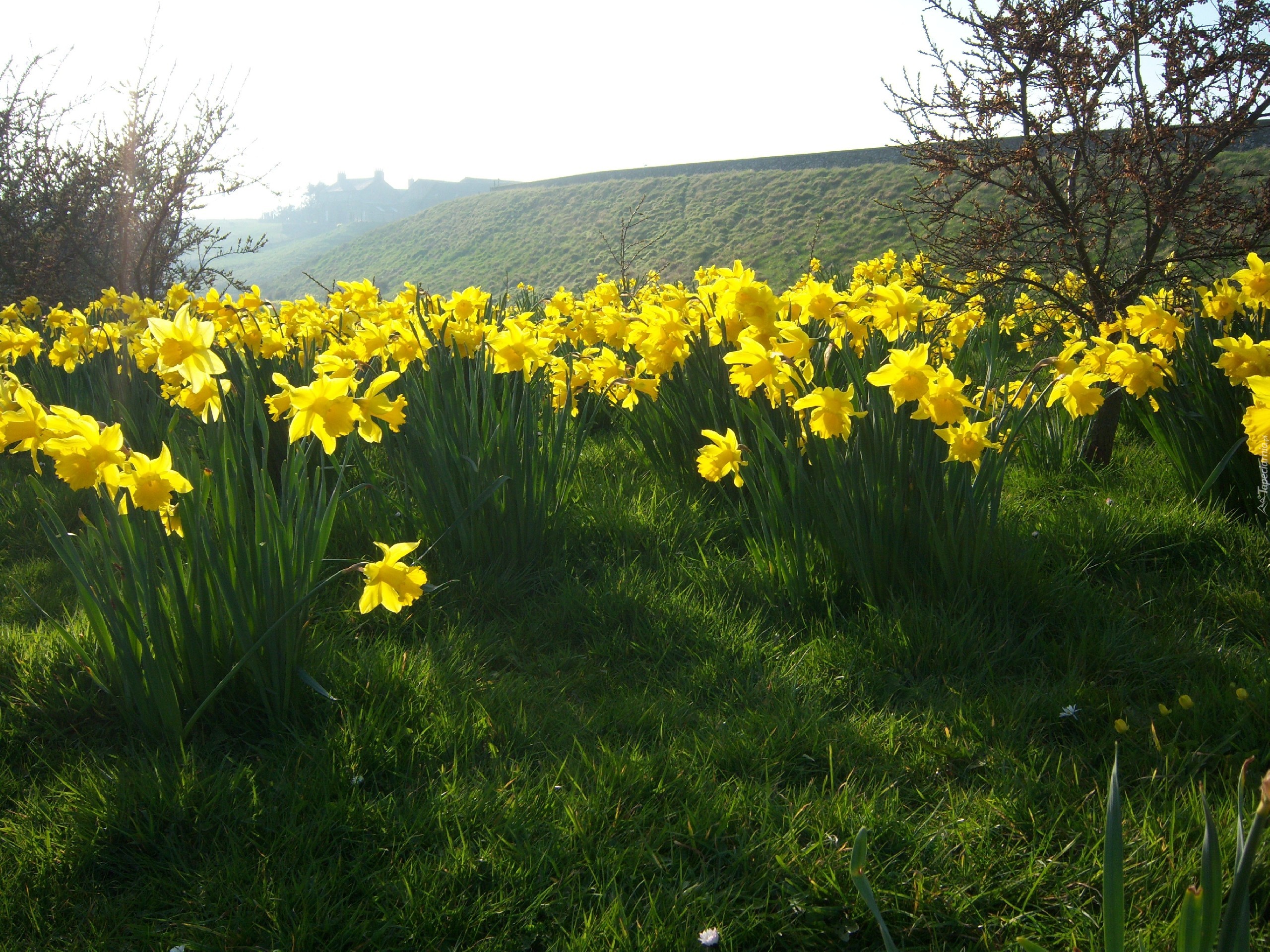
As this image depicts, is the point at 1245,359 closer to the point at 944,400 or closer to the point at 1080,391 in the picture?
the point at 1080,391

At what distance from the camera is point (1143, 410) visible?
11.4ft

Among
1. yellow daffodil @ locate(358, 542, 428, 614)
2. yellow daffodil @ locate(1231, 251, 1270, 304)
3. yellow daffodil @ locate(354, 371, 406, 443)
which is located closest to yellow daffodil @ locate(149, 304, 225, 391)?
yellow daffodil @ locate(354, 371, 406, 443)

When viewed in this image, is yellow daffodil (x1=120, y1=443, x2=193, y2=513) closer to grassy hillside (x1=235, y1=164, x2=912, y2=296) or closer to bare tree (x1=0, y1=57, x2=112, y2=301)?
bare tree (x1=0, y1=57, x2=112, y2=301)

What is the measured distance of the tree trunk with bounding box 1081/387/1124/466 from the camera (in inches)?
141

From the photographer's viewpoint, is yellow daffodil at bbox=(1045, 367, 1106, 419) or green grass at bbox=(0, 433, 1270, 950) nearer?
green grass at bbox=(0, 433, 1270, 950)

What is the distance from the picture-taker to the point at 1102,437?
365 cm

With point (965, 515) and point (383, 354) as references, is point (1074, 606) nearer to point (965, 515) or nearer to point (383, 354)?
point (965, 515)

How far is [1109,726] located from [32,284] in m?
9.50

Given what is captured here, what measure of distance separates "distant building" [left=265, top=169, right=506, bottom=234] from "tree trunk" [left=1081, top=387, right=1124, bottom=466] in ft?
307

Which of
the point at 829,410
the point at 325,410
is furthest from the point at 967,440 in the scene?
the point at 325,410

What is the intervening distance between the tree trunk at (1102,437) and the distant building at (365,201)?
93475mm

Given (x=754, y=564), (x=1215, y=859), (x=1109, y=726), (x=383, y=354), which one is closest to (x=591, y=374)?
(x=383, y=354)

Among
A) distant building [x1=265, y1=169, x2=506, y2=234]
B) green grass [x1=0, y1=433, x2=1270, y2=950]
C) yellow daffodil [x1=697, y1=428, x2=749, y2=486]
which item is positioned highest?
distant building [x1=265, y1=169, x2=506, y2=234]

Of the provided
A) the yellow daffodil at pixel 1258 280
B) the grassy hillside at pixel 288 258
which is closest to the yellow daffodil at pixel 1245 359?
the yellow daffodil at pixel 1258 280
